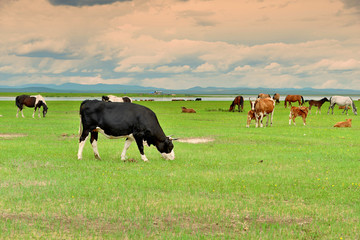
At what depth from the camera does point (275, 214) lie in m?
7.94

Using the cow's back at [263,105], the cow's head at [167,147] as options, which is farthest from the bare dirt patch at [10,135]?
the cow's back at [263,105]

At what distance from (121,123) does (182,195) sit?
5179 millimetres

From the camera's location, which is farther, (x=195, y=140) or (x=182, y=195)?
(x=195, y=140)

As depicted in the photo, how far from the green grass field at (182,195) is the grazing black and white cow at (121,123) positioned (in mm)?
883

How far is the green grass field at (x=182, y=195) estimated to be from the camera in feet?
23.1

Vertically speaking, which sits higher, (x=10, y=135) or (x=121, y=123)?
(x=121, y=123)

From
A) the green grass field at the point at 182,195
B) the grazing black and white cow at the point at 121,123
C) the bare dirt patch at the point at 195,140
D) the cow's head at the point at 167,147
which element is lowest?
the green grass field at the point at 182,195

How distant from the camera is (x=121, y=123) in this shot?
44.9ft

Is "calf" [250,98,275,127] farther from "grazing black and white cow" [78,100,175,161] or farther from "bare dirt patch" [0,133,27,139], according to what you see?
"bare dirt patch" [0,133,27,139]

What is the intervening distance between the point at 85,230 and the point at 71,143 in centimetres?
1320

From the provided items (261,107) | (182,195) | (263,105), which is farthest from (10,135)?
(263,105)

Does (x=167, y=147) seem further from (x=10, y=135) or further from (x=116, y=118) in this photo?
(x=10, y=135)

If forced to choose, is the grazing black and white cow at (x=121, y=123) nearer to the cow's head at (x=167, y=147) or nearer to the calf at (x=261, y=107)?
the cow's head at (x=167, y=147)

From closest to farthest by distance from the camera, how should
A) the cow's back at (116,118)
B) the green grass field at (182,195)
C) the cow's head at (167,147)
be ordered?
the green grass field at (182,195) → the cow's back at (116,118) → the cow's head at (167,147)
